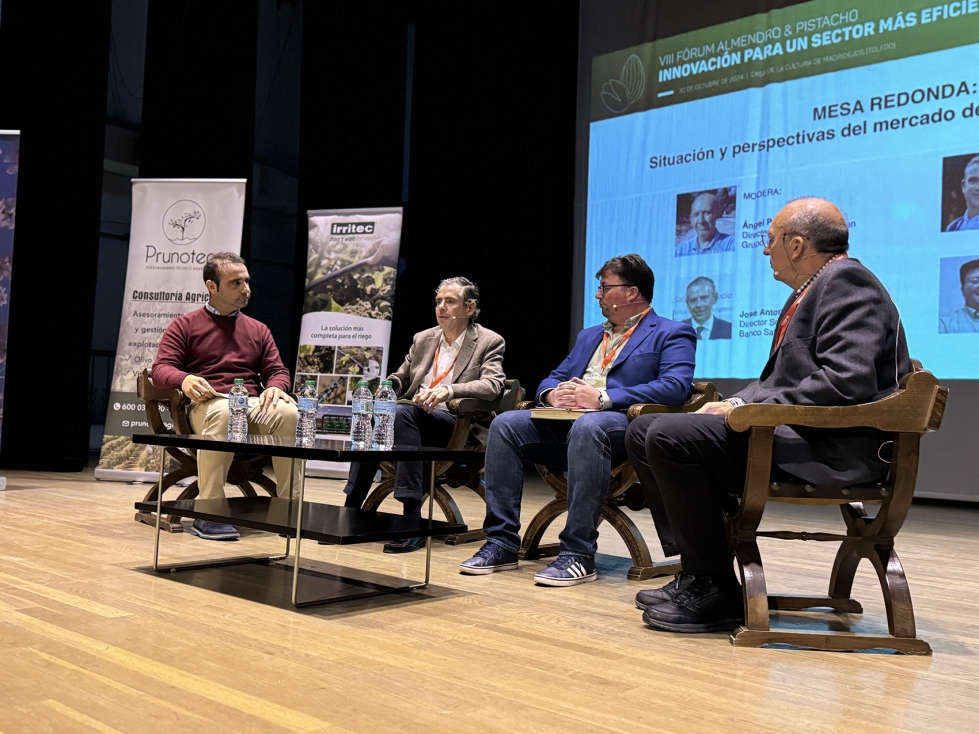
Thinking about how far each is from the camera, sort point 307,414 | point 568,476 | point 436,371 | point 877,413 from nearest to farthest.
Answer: point 877,413
point 568,476
point 307,414
point 436,371

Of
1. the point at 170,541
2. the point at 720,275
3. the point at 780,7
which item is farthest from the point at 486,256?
the point at 170,541

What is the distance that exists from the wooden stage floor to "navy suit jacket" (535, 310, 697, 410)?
1.92 ft

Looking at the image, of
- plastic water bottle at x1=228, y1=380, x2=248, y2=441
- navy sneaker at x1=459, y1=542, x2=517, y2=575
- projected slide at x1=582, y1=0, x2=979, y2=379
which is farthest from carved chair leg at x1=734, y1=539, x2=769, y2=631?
projected slide at x1=582, y1=0, x2=979, y2=379

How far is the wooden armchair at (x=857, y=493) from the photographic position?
6.31 ft

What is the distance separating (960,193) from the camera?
187 inches

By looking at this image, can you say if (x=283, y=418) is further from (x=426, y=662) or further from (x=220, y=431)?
(x=426, y=662)

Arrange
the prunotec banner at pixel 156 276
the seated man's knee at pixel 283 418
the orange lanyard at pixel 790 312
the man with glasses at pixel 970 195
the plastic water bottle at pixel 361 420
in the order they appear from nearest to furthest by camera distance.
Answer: the orange lanyard at pixel 790 312 < the plastic water bottle at pixel 361 420 < the seated man's knee at pixel 283 418 < the man with glasses at pixel 970 195 < the prunotec banner at pixel 156 276

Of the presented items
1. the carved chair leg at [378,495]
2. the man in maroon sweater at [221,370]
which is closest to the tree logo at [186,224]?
the man in maroon sweater at [221,370]

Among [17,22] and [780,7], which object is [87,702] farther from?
[17,22]

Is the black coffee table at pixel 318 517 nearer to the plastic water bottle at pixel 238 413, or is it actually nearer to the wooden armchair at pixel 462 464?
the plastic water bottle at pixel 238 413

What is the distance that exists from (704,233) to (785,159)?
63 cm

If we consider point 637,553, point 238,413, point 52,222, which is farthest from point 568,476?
point 52,222

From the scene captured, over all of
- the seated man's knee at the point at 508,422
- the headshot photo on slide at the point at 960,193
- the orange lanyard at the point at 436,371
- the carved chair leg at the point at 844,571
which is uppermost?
the headshot photo on slide at the point at 960,193

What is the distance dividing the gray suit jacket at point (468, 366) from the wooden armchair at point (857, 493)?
1401mm
